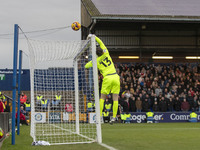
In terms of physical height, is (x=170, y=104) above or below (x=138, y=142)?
above

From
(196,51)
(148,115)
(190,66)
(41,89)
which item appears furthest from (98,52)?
(196,51)

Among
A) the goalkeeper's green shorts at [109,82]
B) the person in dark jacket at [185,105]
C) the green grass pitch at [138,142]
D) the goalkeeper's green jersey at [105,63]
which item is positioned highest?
the goalkeeper's green jersey at [105,63]

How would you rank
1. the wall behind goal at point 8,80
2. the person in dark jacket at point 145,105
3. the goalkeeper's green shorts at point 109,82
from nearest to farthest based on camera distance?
1. the goalkeeper's green shorts at point 109,82
2. the person in dark jacket at point 145,105
3. the wall behind goal at point 8,80

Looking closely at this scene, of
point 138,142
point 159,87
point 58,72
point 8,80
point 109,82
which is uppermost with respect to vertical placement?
point 8,80

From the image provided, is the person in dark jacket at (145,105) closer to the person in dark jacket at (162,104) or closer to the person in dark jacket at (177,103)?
the person in dark jacket at (162,104)

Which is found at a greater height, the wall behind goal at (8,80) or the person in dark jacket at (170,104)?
the wall behind goal at (8,80)

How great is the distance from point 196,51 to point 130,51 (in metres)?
6.87

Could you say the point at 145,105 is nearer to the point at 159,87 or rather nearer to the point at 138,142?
the point at 159,87

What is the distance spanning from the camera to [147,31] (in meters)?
36.8

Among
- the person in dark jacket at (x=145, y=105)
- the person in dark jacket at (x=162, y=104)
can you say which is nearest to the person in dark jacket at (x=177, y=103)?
the person in dark jacket at (x=162, y=104)

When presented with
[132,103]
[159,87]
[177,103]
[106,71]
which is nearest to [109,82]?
[106,71]

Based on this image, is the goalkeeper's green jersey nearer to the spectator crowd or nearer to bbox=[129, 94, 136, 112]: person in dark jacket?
the spectator crowd

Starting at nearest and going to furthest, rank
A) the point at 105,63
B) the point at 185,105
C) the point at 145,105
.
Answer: the point at 105,63, the point at 145,105, the point at 185,105

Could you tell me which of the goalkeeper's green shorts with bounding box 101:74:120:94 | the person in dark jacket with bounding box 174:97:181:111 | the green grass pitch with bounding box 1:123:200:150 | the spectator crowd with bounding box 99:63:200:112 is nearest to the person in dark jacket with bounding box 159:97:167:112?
the spectator crowd with bounding box 99:63:200:112
